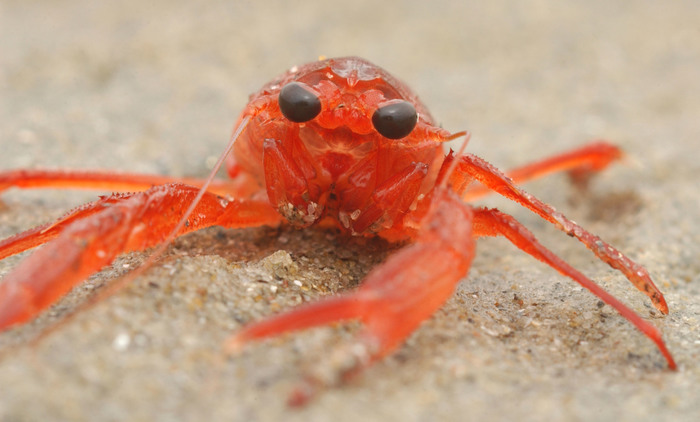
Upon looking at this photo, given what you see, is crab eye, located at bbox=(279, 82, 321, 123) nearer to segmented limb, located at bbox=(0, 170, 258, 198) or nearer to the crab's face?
the crab's face

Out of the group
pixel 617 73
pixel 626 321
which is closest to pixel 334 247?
pixel 626 321

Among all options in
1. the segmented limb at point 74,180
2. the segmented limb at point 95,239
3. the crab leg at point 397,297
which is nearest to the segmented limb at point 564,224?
the crab leg at point 397,297

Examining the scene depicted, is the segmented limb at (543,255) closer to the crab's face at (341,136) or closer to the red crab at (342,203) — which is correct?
the red crab at (342,203)

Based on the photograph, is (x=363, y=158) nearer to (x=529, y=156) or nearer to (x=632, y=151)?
(x=529, y=156)

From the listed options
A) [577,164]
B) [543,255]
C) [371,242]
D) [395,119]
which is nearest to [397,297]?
[543,255]

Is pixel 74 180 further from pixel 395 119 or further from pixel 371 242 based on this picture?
pixel 395 119

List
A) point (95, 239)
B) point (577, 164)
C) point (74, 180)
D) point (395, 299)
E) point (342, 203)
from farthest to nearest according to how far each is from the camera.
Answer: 1. point (577, 164)
2. point (74, 180)
3. point (342, 203)
4. point (95, 239)
5. point (395, 299)

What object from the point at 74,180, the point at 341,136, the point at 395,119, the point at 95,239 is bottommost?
the point at 74,180

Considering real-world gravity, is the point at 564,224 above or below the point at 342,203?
above
